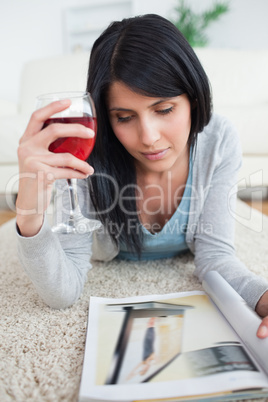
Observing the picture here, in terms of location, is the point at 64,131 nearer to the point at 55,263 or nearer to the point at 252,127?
the point at 55,263

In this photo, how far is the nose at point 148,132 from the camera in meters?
0.86

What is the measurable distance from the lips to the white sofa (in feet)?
4.86

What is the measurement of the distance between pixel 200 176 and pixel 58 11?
14.8ft

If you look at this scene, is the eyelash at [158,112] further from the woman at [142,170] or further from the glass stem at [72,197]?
the glass stem at [72,197]

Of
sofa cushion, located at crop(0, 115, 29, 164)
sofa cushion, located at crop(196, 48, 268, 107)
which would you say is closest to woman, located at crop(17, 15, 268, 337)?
sofa cushion, located at crop(0, 115, 29, 164)

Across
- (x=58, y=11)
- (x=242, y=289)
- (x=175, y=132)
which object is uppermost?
(x=58, y=11)

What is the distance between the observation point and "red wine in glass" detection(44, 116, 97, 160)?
65 cm

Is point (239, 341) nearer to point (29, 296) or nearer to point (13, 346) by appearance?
point (13, 346)

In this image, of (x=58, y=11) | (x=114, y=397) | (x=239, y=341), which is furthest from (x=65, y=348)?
(x=58, y=11)

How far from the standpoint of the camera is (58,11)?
4.79 m

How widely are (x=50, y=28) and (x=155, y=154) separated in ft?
15.1

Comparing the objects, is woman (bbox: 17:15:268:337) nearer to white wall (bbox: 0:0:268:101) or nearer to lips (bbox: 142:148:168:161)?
lips (bbox: 142:148:168:161)

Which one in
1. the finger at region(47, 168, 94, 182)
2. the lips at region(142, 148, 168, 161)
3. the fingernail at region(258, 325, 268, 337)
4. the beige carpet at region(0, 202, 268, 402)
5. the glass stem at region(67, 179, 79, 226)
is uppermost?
the finger at region(47, 168, 94, 182)

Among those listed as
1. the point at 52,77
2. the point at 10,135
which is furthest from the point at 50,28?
the point at 10,135
